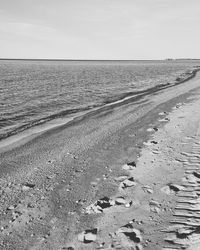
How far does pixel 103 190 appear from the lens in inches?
250

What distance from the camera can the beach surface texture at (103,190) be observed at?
463cm

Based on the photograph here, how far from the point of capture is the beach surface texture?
4629 mm

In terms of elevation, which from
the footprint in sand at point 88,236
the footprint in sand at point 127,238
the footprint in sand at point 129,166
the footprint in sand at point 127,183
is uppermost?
the footprint in sand at point 127,238

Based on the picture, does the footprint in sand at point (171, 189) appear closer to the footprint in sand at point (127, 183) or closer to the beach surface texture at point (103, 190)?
the beach surface texture at point (103, 190)

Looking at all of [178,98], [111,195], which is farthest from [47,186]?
[178,98]

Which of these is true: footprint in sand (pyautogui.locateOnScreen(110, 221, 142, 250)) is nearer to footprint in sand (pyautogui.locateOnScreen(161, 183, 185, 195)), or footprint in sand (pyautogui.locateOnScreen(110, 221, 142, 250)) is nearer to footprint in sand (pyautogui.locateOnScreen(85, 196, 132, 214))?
footprint in sand (pyautogui.locateOnScreen(85, 196, 132, 214))

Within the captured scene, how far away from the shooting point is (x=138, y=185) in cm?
648

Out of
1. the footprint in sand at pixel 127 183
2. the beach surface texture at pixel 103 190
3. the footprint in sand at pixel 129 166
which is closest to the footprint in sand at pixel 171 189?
the beach surface texture at pixel 103 190

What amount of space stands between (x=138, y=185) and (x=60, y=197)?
1880 mm

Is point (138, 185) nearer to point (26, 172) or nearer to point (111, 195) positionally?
point (111, 195)

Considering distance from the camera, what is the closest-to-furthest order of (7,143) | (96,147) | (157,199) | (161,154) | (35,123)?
(157,199), (161,154), (96,147), (7,143), (35,123)

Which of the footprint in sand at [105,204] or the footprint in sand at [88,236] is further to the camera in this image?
the footprint in sand at [105,204]

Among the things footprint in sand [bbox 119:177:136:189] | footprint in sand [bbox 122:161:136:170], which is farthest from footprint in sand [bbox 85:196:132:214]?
footprint in sand [bbox 122:161:136:170]

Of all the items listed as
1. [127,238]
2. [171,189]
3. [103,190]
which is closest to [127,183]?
[103,190]
